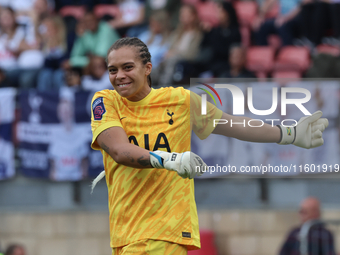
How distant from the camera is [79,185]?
28.2ft

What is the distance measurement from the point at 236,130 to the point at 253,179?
15.3 feet

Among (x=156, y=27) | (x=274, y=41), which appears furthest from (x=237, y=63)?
(x=156, y=27)

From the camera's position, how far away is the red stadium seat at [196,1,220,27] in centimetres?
992

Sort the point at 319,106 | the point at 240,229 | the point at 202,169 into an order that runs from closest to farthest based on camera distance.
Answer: the point at 202,169, the point at 319,106, the point at 240,229

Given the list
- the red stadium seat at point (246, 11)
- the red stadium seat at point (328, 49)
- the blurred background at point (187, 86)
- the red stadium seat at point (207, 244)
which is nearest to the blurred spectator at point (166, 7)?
the blurred background at point (187, 86)

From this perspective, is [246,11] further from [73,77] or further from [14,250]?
[14,250]

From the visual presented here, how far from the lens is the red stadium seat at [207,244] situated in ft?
24.8

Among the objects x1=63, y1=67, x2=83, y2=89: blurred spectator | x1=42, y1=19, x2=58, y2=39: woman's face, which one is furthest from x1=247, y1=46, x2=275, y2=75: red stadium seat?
x1=42, y1=19, x2=58, y2=39: woman's face

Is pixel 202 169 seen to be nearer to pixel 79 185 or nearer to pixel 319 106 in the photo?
pixel 319 106

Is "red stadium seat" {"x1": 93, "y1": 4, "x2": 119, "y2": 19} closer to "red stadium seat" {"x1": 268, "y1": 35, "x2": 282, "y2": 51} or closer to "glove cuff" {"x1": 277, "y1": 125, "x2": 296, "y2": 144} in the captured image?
"red stadium seat" {"x1": 268, "y1": 35, "x2": 282, "y2": 51}

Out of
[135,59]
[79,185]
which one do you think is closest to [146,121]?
[135,59]

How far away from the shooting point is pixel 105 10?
11.0 metres

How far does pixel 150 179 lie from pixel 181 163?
426 millimetres

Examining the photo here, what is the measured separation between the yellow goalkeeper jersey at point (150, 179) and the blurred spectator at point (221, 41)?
5423mm
